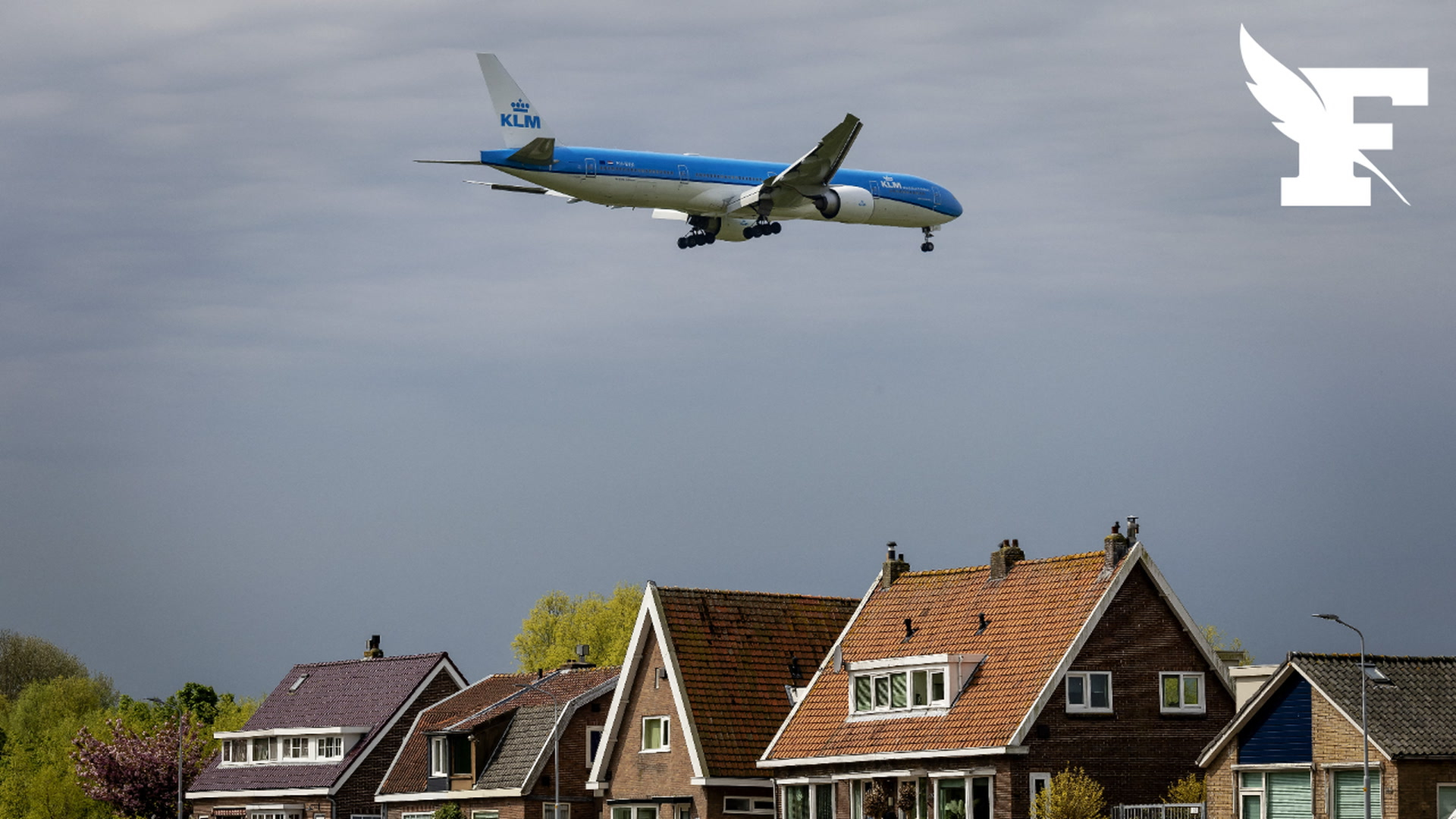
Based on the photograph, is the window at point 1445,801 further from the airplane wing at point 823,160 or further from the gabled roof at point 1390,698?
the airplane wing at point 823,160

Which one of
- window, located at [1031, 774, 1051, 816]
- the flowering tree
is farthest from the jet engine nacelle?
window, located at [1031, 774, 1051, 816]

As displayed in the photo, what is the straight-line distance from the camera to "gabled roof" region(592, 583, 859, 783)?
56.9 m

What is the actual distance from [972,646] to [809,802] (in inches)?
228

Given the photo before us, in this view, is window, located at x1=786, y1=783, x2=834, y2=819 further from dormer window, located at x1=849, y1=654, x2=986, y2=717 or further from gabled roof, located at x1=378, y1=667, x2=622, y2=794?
gabled roof, located at x1=378, y1=667, x2=622, y2=794

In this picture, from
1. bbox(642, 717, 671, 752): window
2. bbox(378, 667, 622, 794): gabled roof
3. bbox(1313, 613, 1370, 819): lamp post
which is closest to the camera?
bbox(1313, 613, 1370, 819): lamp post

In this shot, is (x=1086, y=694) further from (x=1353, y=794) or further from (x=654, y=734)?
(x=654, y=734)

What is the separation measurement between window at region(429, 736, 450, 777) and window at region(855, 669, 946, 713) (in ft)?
67.6

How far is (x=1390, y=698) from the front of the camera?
45.0 metres

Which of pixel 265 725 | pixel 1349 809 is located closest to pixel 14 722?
pixel 265 725

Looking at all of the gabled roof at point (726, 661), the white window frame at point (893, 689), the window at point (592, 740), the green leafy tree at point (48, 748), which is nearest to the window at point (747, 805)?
the gabled roof at point (726, 661)

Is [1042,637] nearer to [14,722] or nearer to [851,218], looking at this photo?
[851,218]

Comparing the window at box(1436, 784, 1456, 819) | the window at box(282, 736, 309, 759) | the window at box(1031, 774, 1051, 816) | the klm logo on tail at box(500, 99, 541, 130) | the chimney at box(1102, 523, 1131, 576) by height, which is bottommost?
the window at box(1436, 784, 1456, 819)

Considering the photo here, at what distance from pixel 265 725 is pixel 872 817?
39237mm

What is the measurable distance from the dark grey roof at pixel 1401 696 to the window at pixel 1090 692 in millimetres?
5682
